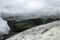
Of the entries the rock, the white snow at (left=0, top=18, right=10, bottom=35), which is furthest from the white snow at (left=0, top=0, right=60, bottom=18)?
the rock

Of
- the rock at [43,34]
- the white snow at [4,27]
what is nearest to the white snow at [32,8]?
the white snow at [4,27]

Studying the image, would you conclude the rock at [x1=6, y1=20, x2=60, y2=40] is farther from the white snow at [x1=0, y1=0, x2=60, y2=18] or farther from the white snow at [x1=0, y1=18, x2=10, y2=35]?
the white snow at [x1=0, y1=0, x2=60, y2=18]

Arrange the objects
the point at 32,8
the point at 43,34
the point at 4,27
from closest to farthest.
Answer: the point at 43,34, the point at 4,27, the point at 32,8

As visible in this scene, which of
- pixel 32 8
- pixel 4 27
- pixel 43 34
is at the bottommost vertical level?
pixel 43 34

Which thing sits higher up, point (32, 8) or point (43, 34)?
point (32, 8)

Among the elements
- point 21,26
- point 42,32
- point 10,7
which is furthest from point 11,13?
point 42,32

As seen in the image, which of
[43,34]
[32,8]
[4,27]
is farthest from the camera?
[32,8]

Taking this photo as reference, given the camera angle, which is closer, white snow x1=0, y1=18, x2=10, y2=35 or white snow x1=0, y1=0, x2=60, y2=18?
white snow x1=0, y1=18, x2=10, y2=35

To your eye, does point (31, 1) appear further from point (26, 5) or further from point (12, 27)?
point (12, 27)

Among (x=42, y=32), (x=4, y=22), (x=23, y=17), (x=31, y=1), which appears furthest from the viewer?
(x=31, y=1)

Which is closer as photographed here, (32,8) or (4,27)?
(4,27)

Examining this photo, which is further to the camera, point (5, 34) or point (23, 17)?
point (23, 17)
